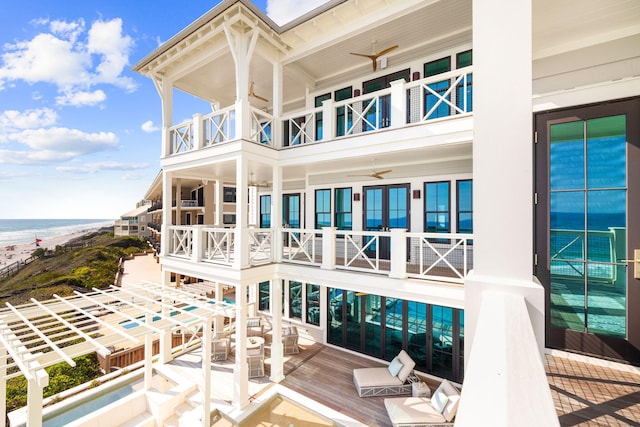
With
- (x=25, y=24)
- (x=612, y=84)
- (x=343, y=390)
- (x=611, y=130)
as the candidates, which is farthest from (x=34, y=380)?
(x=25, y=24)

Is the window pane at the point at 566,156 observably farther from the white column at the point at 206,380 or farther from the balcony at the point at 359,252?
the white column at the point at 206,380

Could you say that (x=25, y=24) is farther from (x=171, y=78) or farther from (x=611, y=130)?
(x=611, y=130)

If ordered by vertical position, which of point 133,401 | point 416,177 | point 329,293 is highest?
point 416,177

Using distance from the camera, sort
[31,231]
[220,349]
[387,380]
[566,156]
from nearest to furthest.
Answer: [566,156]
[387,380]
[220,349]
[31,231]

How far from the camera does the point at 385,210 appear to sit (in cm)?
855

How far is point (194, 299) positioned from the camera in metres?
7.23

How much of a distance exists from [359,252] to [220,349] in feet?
19.1

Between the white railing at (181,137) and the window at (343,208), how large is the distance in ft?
15.9

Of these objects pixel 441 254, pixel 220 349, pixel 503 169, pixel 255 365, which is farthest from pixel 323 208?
pixel 503 169

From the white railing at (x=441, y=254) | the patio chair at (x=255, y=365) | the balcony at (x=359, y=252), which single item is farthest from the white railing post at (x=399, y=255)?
the patio chair at (x=255, y=365)

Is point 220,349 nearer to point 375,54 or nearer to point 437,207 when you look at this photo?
point 437,207

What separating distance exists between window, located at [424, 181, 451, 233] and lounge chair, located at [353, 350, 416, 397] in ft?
11.9

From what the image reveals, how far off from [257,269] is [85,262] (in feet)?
80.1

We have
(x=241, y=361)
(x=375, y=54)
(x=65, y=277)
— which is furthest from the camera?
(x=65, y=277)
